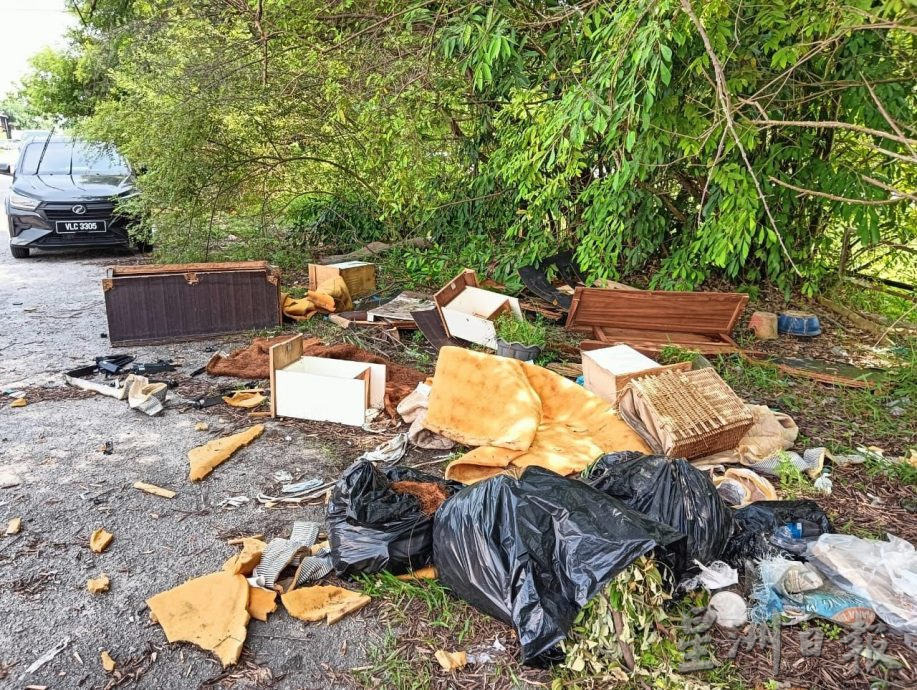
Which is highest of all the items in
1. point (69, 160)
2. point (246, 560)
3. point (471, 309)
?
point (69, 160)

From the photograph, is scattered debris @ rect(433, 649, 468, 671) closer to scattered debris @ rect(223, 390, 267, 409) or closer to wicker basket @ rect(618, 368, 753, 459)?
wicker basket @ rect(618, 368, 753, 459)

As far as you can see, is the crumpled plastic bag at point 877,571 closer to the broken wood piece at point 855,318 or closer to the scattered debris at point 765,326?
the scattered debris at point 765,326

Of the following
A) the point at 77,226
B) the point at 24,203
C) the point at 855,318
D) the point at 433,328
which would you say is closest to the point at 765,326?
the point at 855,318

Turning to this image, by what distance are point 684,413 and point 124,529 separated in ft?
9.96

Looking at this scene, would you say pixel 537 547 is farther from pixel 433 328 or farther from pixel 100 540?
pixel 433 328

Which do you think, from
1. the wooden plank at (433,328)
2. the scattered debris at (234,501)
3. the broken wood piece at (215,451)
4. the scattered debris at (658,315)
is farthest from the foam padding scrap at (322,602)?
the scattered debris at (658,315)

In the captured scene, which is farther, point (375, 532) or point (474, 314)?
point (474, 314)

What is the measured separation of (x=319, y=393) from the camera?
Answer: 4.23m

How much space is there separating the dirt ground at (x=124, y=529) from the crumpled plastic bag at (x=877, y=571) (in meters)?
1.90

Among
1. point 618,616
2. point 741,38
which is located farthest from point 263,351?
point 741,38

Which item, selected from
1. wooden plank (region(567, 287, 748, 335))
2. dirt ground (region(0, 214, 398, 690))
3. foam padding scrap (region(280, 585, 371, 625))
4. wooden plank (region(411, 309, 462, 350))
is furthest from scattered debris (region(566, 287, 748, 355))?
foam padding scrap (region(280, 585, 371, 625))

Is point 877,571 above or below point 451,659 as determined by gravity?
above

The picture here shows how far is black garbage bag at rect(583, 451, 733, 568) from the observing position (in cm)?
270

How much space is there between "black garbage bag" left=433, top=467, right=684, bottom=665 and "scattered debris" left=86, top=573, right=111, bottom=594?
1387 millimetres
